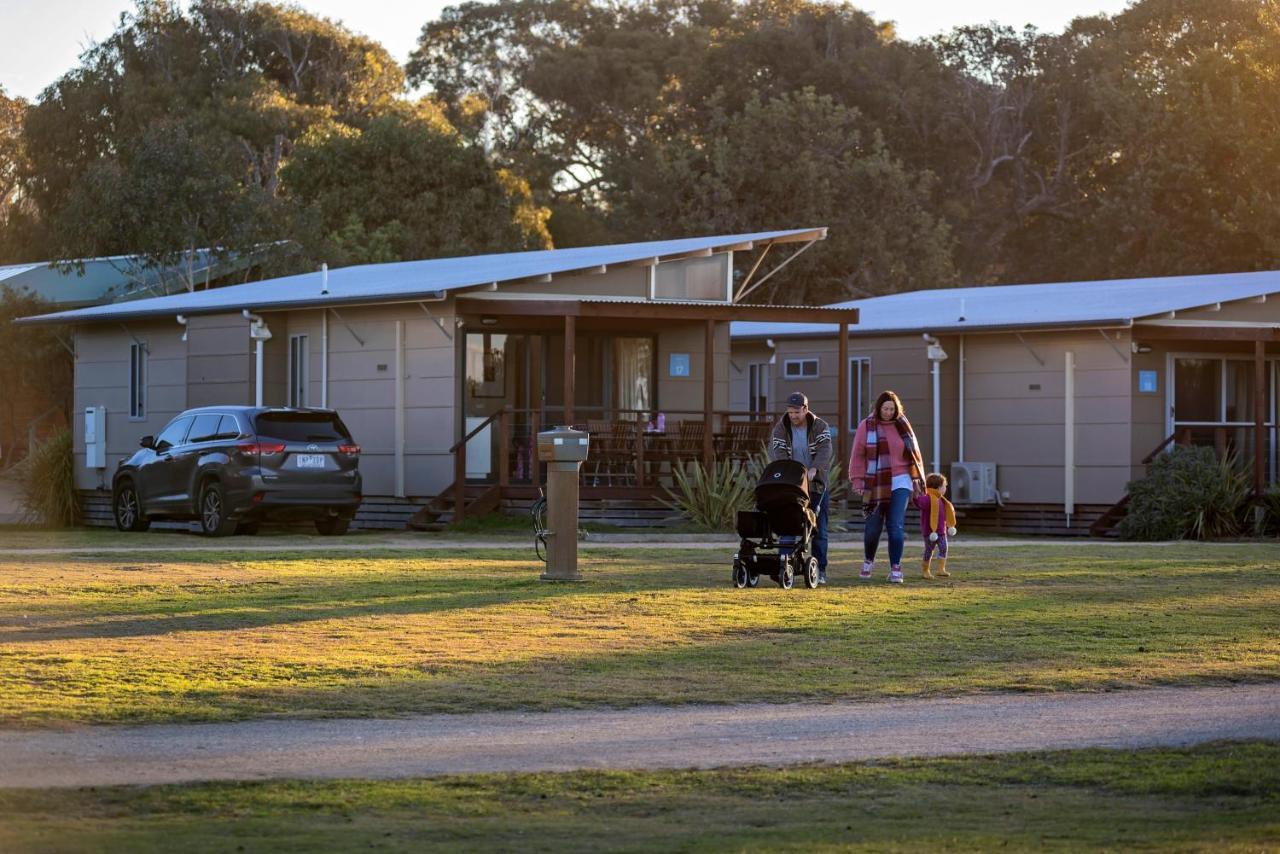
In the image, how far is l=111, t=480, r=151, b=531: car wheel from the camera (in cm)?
2530

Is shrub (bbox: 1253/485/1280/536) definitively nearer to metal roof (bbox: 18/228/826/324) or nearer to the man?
metal roof (bbox: 18/228/826/324)

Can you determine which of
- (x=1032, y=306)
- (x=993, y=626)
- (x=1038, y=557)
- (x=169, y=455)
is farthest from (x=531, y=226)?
(x=993, y=626)

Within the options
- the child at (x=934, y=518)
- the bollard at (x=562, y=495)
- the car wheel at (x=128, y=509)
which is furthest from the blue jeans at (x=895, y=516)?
the car wheel at (x=128, y=509)

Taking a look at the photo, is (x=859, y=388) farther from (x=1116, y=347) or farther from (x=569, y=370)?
(x=569, y=370)

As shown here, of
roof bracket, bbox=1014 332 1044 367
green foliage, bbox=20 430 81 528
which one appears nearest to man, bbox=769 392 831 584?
roof bracket, bbox=1014 332 1044 367

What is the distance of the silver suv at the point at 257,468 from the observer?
909 inches

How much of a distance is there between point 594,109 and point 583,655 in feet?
175

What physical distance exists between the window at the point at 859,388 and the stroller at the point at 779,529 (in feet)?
46.3

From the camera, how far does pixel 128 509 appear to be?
2562 centimetres

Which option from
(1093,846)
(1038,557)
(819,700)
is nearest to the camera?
(1093,846)

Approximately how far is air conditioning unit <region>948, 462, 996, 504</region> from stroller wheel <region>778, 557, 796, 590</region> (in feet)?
40.9

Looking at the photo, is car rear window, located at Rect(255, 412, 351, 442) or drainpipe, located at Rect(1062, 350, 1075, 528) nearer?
car rear window, located at Rect(255, 412, 351, 442)

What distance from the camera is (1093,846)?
21.9ft

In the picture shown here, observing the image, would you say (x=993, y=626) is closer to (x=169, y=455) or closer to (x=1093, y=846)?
(x=1093, y=846)
